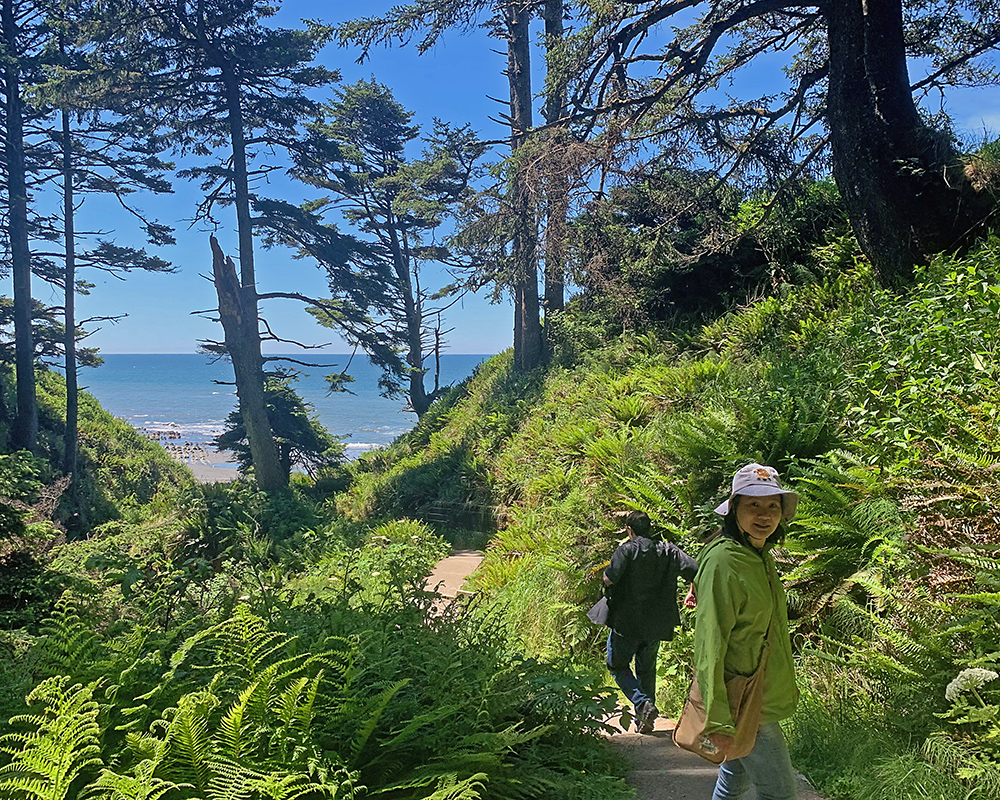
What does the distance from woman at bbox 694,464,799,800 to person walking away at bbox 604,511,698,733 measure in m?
2.04

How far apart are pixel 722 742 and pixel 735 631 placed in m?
0.44

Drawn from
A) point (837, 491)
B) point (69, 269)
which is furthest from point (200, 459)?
Result: point (837, 491)

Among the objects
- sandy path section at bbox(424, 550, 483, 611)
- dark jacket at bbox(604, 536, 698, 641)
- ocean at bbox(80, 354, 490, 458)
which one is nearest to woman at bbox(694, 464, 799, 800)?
dark jacket at bbox(604, 536, 698, 641)

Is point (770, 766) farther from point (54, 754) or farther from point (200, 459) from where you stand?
point (200, 459)

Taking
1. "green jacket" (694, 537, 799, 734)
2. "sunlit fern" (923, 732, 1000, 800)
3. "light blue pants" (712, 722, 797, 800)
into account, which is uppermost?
"green jacket" (694, 537, 799, 734)

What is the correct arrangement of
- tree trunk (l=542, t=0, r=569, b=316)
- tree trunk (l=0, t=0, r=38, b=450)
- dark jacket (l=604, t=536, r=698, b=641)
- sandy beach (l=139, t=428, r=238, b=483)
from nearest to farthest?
dark jacket (l=604, t=536, r=698, b=641) < tree trunk (l=542, t=0, r=569, b=316) < tree trunk (l=0, t=0, r=38, b=450) < sandy beach (l=139, t=428, r=238, b=483)

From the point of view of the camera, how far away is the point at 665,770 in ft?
13.1

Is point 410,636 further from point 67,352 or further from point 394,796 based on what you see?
point 67,352

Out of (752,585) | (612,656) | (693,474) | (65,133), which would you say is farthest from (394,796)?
(65,133)

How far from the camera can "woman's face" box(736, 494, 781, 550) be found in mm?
2865

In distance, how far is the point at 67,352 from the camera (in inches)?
862

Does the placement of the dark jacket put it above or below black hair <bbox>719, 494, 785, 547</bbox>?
below

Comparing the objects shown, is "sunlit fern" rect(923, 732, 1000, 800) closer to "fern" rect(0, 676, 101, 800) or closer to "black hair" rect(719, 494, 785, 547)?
"black hair" rect(719, 494, 785, 547)

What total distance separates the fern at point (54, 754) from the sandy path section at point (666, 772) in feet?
8.58
